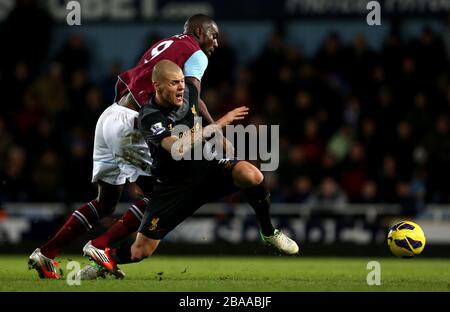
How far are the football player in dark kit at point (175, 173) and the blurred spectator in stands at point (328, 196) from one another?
558 centimetres

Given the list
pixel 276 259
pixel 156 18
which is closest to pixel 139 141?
pixel 276 259

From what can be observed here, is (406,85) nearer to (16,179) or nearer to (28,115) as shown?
(28,115)

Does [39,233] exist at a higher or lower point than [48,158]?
lower

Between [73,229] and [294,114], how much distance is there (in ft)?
21.6

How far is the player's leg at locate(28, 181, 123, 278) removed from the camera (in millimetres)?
8133

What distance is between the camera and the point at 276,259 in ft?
39.2

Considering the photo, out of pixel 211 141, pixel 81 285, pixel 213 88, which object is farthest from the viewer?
pixel 213 88

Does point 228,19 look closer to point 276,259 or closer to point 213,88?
point 213,88

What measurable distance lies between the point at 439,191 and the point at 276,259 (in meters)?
2.86

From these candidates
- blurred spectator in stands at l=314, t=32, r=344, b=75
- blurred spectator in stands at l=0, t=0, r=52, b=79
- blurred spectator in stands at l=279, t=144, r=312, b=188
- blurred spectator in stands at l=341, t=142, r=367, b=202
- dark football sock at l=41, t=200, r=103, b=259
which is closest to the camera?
dark football sock at l=41, t=200, r=103, b=259

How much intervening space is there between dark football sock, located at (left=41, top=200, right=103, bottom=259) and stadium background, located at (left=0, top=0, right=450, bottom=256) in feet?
15.4

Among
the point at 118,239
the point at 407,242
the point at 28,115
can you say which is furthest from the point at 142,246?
the point at 28,115

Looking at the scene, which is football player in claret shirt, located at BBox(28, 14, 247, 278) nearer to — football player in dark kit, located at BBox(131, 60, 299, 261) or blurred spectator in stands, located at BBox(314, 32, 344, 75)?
football player in dark kit, located at BBox(131, 60, 299, 261)

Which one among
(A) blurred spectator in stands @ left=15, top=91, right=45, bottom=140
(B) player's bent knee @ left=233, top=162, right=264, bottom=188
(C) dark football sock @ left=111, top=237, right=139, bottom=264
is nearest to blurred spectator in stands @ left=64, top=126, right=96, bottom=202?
(A) blurred spectator in stands @ left=15, top=91, right=45, bottom=140
